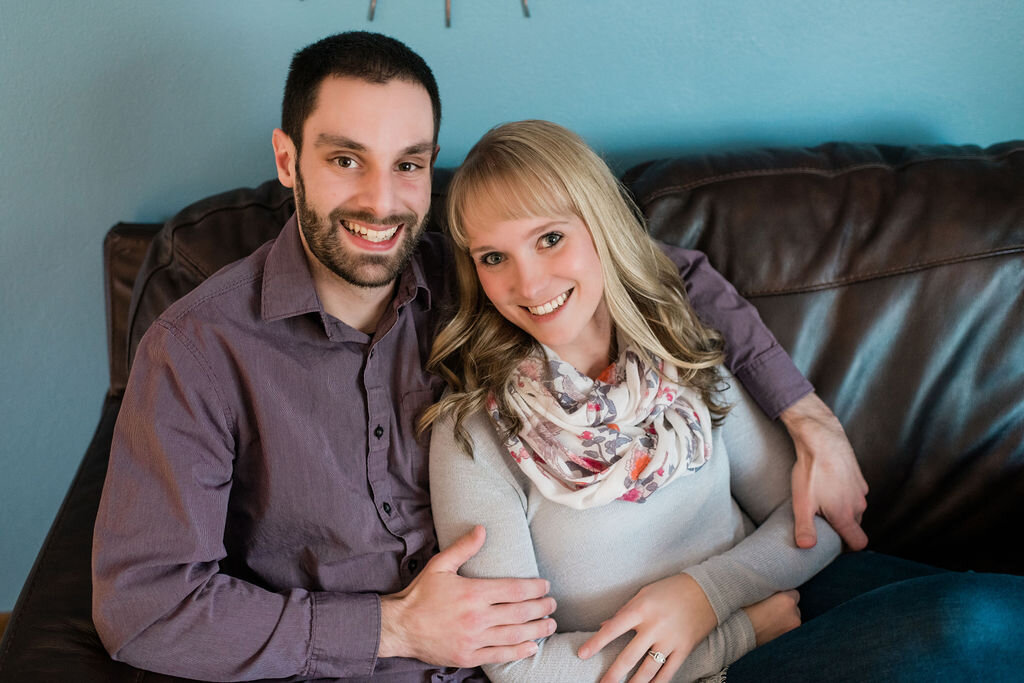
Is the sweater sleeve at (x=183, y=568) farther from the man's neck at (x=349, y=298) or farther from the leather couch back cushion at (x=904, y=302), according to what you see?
the leather couch back cushion at (x=904, y=302)

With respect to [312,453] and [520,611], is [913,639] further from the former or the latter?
[312,453]

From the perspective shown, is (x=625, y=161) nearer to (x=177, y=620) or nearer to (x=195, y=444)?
(x=195, y=444)

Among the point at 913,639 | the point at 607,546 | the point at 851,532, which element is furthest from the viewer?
the point at 851,532

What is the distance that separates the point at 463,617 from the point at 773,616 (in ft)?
1.71

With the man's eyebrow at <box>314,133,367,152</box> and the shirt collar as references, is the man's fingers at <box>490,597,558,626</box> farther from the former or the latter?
the man's eyebrow at <box>314,133,367,152</box>

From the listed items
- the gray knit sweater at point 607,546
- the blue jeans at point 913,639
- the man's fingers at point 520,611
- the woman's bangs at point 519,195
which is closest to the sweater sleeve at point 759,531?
the gray knit sweater at point 607,546

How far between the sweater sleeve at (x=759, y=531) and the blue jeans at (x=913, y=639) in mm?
112

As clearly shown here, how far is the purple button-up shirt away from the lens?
1094 millimetres

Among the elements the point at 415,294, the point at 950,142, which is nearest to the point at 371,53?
the point at 415,294

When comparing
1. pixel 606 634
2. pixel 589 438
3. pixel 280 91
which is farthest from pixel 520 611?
pixel 280 91

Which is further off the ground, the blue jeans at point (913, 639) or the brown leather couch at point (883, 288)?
the brown leather couch at point (883, 288)

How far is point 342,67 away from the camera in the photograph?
1141 mm

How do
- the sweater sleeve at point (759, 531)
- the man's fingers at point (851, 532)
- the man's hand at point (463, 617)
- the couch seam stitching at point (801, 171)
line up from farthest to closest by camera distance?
the couch seam stitching at point (801, 171)
the man's fingers at point (851, 532)
the sweater sleeve at point (759, 531)
the man's hand at point (463, 617)

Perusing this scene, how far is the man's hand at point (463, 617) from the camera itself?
3.83ft
